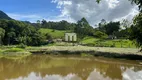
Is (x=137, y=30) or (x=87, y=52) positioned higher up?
Result: (x=137, y=30)

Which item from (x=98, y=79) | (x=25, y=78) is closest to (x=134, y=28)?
(x=98, y=79)

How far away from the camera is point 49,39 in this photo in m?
75.5

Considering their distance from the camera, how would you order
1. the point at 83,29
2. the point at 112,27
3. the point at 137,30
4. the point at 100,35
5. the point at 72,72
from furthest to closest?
the point at 83,29, the point at 112,27, the point at 100,35, the point at 72,72, the point at 137,30

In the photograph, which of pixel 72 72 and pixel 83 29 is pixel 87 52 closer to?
pixel 72 72

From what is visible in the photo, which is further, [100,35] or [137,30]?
[100,35]

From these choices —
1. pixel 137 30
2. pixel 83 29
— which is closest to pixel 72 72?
pixel 137 30

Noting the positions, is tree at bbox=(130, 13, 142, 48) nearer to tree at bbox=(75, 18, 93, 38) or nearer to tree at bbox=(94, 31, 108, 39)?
tree at bbox=(94, 31, 108, 39)

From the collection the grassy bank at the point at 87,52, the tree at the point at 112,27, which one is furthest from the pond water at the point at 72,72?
the tree at the point at 112,27

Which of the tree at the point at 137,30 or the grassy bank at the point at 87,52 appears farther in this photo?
the grassy bank at the point at 87,52

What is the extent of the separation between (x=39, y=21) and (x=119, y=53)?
95.9m

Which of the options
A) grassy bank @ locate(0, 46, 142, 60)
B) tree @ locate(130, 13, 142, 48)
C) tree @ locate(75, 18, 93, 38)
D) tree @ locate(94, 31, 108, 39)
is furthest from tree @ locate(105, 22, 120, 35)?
tree @ locate(130, 13, 142, 48)

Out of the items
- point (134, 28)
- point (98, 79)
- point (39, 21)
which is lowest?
point (98, 79)

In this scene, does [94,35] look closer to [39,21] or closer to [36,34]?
[36,34]

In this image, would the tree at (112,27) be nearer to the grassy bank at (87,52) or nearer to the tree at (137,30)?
the grassy bank at (87,52)
